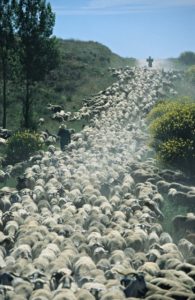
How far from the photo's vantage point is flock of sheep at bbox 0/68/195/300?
13.2 meters

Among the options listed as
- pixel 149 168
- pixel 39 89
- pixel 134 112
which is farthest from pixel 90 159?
pixel 39 89

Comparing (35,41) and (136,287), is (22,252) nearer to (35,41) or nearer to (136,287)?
(136,287)

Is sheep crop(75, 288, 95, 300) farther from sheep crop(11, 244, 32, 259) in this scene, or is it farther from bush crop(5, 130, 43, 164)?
bush crop(5, 130, 43, 164)

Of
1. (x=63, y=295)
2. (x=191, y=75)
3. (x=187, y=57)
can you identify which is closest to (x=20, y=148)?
(x=63, y=295)

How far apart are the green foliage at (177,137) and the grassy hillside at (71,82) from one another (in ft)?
49.2

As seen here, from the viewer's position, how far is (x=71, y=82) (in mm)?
60938

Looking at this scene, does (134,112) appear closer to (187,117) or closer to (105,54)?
(187,117)

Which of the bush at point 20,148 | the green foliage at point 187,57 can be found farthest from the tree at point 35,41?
the green foliage at point 187,57

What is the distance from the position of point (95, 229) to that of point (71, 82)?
4419cm

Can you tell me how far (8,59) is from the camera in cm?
4288

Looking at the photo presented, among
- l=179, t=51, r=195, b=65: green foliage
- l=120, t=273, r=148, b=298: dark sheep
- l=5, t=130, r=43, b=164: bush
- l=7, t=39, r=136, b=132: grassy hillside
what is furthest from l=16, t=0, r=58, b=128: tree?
l=179, t=51, r=195, b=65: green foliage

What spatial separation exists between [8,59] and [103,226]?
89.0ft

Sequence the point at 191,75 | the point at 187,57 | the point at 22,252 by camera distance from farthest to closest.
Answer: the point at 187,57 < the point at 191,75 < the point at 22,252

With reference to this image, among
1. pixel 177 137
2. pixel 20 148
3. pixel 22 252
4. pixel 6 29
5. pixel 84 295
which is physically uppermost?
pixel 6 29
